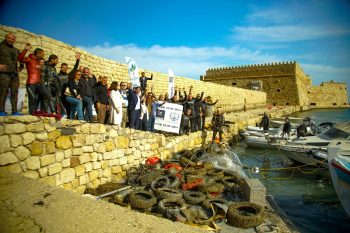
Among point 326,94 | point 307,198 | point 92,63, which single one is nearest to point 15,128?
point 92,63

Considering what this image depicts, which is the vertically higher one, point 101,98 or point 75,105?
point 101,98

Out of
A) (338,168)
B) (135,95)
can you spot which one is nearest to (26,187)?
(135,95)

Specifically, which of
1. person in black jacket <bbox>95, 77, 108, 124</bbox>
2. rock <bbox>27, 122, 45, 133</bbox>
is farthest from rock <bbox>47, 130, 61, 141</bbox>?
person in black jacket <bbox>95, 77, 108, 124</bbox>

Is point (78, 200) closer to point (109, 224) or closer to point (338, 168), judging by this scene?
point (109, 224)

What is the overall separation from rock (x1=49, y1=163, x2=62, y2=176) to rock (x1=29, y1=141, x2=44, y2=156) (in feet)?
1.52

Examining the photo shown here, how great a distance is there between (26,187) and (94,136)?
9.64 ft

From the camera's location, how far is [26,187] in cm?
380

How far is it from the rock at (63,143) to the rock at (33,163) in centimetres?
60

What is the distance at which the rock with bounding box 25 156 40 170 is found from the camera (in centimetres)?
493

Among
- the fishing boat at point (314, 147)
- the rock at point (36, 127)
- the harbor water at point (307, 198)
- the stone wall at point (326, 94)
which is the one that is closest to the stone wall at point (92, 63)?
the rock at point (36, 127)

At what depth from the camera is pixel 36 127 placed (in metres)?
5.13

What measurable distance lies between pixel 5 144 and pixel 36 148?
2.31 feet

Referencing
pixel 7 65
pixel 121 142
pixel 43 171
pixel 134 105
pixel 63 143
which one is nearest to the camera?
pixel 43 171

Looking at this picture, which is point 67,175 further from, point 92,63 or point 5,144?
point 92,63
